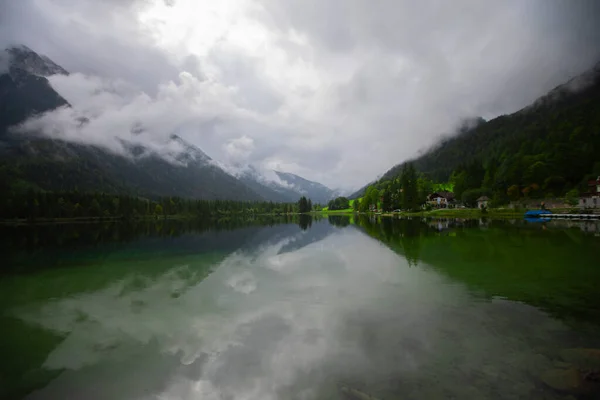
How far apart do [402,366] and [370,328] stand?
401cm

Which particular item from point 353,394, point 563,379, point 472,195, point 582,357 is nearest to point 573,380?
point 563,379

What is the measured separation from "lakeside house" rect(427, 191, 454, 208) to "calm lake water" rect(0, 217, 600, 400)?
161 m

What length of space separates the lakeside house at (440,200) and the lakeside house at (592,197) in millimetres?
75066

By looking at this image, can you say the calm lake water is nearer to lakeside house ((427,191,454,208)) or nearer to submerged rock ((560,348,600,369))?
submerged rock ((560,348,600,369))

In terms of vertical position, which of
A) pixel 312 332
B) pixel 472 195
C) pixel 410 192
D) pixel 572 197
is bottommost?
pixel 312 332

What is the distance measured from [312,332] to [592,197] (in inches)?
4558

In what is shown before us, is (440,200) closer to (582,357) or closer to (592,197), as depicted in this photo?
(592,197)

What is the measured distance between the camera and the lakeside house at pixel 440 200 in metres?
184

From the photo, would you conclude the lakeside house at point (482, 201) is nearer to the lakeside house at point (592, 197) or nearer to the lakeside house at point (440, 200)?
the lakeside house at point (592, 197)

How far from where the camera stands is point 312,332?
1586 cm

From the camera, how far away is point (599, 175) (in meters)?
104

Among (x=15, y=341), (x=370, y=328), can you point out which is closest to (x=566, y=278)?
(x=370, y=328)

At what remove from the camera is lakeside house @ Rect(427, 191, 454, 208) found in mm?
184387

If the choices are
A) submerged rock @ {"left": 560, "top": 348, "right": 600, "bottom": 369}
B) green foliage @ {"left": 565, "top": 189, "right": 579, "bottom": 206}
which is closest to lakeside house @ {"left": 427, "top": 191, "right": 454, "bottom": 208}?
green foliage @ {"left": 565, "top": 189, "right": 579, "bottom": 206}
